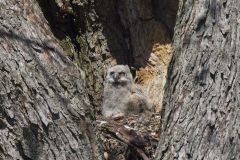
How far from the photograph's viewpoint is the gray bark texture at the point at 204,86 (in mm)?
3646

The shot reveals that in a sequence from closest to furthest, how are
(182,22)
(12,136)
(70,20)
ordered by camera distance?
(12,136), (182,22), (70,20)

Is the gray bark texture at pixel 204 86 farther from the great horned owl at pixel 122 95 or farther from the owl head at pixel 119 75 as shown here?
the great horned owl at pixel 122 95

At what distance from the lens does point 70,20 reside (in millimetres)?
6484

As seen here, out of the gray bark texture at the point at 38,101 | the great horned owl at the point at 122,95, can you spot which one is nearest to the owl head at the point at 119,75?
the great horned owl at the point at 122,95

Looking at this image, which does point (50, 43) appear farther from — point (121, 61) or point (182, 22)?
point (121, 61)

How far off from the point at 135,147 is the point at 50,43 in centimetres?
148

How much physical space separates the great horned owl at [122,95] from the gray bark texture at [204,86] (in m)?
3.05

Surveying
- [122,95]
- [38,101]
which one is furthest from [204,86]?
[122,95]

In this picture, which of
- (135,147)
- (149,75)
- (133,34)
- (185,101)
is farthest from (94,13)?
(185,101)

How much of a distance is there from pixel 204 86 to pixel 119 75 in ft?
11.1

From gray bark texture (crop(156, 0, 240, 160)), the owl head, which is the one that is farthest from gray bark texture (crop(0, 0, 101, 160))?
the owl head

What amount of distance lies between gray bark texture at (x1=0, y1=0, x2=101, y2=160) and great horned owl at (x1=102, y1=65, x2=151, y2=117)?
127 inches

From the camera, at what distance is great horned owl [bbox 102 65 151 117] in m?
7.22

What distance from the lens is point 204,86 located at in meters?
3.79
